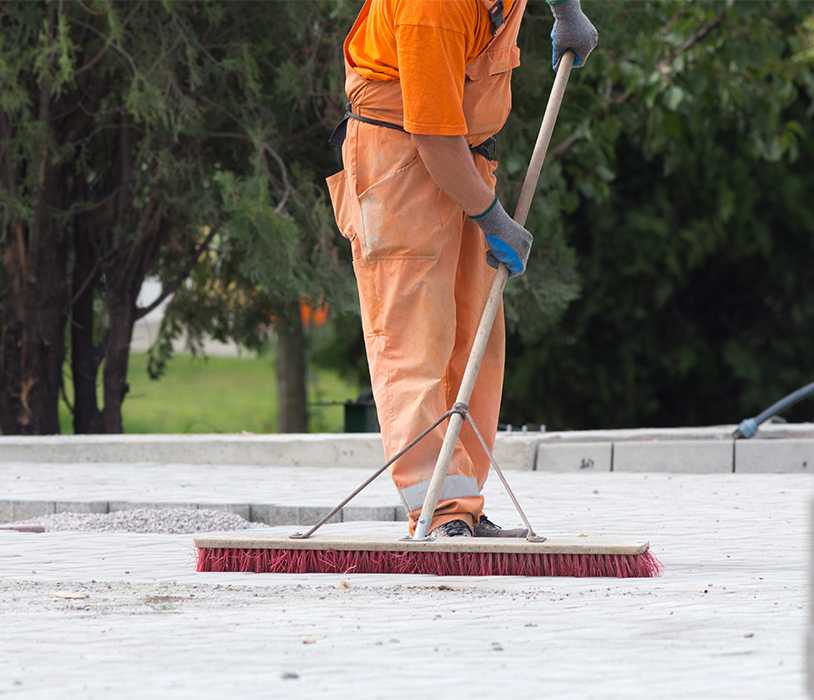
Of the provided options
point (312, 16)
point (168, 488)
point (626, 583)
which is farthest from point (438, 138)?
point (312, 16)

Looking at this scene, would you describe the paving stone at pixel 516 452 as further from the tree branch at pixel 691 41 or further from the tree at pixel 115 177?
the tree branch at pixel 691 41

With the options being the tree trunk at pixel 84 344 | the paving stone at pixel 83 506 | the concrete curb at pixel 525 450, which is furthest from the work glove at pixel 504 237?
the tree trunk at pixel 84 344

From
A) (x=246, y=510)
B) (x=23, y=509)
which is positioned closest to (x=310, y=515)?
(x=246, y=510)

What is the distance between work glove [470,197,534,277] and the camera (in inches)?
229

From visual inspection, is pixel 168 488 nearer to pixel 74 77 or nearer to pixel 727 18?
pixel 74 77

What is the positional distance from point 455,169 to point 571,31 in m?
0.65

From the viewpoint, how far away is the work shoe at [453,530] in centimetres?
569

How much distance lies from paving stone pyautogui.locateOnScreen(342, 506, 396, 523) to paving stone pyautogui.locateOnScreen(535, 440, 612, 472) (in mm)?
2541

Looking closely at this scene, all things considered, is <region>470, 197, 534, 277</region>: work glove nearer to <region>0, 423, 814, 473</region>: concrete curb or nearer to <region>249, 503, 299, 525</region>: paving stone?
<region>249, 503, 299, 525</region>: paving stone

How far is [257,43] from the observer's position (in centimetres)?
1254

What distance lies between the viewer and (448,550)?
5.33 metres

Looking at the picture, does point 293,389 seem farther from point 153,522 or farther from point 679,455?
point 153,522

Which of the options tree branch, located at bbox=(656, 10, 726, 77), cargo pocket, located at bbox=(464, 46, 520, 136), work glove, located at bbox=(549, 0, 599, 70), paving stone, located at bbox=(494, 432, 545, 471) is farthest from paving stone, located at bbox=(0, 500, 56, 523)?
tree branch, located at bbox=(656, 10, 726, 77)

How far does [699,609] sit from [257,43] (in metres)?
8.55
